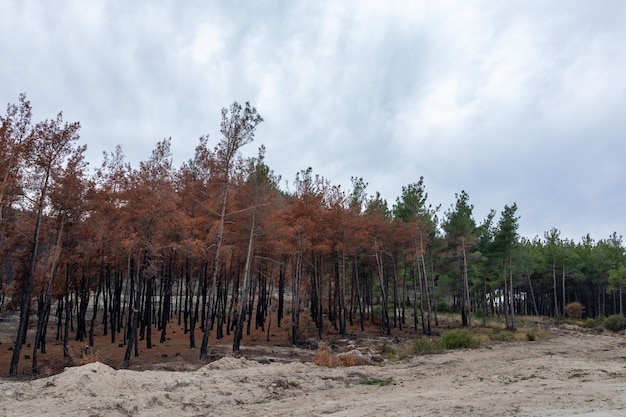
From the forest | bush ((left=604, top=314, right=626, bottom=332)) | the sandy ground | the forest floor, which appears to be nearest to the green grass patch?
the forest floor

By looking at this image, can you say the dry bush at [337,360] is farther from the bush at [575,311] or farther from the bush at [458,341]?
the bush at [575,311]

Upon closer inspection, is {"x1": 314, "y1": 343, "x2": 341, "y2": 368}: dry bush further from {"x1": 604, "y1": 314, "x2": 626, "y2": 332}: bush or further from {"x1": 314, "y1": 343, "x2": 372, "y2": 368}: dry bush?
{"x1": 604, "y1": 314, "x2": 626, "y2": 332}: bush

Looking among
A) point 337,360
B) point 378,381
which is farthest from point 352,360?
point 378,381

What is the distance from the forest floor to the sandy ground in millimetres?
25

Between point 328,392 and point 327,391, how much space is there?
230 millimetres

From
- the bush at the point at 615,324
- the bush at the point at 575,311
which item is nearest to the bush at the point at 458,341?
the bush at the point at 615,324

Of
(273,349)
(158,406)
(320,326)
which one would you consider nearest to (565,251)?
(320,326)

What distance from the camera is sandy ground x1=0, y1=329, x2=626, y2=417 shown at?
8.66 meters

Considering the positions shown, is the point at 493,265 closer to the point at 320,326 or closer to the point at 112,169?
the point at 320,326

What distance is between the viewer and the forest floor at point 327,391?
873 cm

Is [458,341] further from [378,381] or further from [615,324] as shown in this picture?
[615,324]

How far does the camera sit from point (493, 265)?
4456cm

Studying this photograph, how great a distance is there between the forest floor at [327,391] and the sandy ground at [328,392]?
25mm

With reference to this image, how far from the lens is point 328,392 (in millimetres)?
12359
